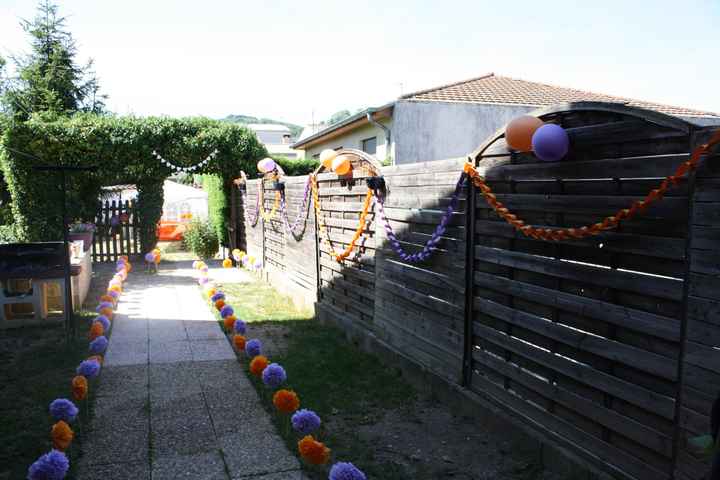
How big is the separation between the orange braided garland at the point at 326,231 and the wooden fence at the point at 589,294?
94 centimetres

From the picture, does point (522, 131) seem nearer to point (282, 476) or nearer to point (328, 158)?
point (282, 476)

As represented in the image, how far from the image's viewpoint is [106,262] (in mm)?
15203

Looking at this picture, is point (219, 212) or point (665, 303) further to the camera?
point (219, 212)

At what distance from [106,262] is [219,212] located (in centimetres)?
335

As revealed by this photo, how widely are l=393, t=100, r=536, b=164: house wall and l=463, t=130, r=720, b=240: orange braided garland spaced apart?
1272 centimetres

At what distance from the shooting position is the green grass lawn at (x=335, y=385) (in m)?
3.98

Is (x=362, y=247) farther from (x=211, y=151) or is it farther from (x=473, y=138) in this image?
(x=473, y=138)

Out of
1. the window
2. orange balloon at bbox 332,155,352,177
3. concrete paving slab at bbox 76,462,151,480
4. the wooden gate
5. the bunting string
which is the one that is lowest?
concrete paving slab at bbox 76,462,151,480

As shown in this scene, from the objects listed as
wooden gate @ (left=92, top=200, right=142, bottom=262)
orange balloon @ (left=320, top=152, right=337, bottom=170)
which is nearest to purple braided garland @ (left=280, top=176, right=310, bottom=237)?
orange balloon @ (left=320, top=152, right=337, bottom=170)

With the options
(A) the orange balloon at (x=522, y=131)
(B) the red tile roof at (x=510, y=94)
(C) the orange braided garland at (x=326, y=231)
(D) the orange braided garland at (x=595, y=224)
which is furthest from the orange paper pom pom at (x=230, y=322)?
(B) the red tile roof at (x=510, y=94)

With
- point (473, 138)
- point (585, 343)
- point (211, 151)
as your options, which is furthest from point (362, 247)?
point (473, 138)

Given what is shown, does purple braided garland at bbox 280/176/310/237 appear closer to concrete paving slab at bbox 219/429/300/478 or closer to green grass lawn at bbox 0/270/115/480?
green grass lawn at bbox 0/270/115/480

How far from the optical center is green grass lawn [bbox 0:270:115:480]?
388cm

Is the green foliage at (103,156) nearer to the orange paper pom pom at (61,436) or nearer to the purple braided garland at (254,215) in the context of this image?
the purple braided garland at (254,215)
